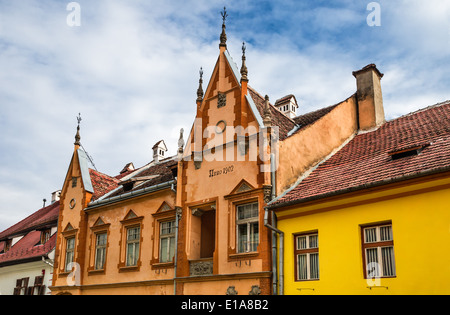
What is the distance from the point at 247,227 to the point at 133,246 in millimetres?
6841

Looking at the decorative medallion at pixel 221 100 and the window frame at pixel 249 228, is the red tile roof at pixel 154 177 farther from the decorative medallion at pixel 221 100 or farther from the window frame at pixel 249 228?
the window frame at pixel 249 228

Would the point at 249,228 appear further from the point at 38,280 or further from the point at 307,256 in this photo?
the point at 38,280

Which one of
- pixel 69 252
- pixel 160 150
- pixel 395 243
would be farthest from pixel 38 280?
pixel 395 243

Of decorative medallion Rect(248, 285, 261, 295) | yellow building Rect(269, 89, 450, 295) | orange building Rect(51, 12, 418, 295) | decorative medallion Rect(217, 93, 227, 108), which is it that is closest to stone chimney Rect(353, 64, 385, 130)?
orange building Rect(51, 12, 418, 295)

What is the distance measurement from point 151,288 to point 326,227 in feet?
27.8

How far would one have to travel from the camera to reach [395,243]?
13.2 metres

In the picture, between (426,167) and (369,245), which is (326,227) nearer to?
(369,245)

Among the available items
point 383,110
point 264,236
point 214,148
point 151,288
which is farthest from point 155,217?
point 383,110

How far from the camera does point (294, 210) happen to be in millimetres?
15797

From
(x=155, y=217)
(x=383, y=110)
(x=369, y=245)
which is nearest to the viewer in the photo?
(x=369, y=245)

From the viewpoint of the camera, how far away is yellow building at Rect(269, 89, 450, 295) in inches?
495

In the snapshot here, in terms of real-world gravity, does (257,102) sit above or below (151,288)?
above

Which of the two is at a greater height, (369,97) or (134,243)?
(369,97)

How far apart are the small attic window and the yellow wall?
196 cm
